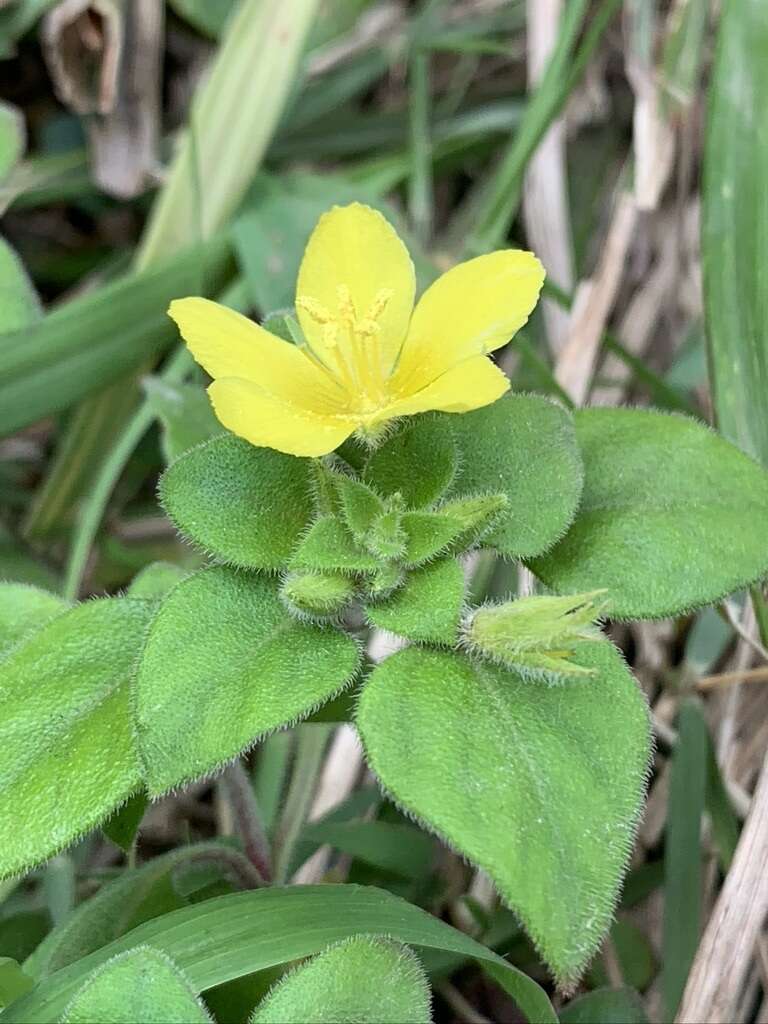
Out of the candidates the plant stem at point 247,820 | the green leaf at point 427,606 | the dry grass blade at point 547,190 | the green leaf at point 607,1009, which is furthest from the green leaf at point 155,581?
the dry grass blade at point 547,190

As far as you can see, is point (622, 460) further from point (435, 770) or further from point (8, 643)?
point (8, 643)

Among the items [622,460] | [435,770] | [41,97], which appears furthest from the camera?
[41,97]

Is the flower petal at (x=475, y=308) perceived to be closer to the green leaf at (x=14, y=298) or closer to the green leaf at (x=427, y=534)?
the green leaf at (x=427, y=534)

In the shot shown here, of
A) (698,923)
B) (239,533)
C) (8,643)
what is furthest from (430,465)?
(698,923)

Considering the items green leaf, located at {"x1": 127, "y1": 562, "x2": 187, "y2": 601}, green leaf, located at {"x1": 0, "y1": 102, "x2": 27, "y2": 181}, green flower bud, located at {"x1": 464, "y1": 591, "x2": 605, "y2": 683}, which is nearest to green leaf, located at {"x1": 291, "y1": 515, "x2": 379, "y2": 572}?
green flower bud, located at {"x1": 464, "y1": 591, "x2": 605, "y2": 683}

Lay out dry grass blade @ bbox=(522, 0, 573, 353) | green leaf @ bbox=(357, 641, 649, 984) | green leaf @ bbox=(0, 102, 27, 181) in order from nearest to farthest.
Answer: green leaf @ bbox=(357, 641, 649, 984) → green leaf @ bbox=(0, 102, 27, 181) → dry grass blade @ bbox=(522, 0, 573, 353)

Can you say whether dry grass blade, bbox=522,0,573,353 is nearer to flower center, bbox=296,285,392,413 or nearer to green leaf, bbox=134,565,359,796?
flower center, bbox=296,285,392,413
